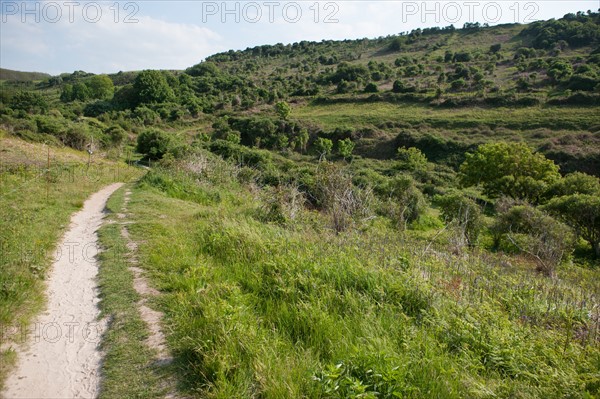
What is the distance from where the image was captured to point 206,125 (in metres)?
63.1

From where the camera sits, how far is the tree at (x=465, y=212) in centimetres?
1752

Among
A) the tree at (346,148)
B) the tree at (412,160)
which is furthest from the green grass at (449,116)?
the tree at (412,160)

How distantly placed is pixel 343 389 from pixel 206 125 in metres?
63.2

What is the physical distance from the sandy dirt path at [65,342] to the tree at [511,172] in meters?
28.6

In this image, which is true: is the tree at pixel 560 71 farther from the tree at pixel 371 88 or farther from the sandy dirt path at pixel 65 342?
the sandy dirt path at pixel 65 342

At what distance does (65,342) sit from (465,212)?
1561 centimetres

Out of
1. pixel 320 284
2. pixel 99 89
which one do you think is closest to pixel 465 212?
pixel 320 284

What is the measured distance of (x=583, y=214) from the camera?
17.5 meters

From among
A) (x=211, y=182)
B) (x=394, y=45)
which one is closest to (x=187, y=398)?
(x=211, y=182)

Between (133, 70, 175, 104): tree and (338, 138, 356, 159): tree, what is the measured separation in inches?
1619

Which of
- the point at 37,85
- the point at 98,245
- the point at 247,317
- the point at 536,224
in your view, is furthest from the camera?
the point at 37,85

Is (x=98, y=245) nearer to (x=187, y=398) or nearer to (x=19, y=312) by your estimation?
(x=19, y=312)

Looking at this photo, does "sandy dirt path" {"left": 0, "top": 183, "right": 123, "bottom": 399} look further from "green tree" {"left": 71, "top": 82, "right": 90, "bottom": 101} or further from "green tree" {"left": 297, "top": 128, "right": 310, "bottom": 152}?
"green tree" {"left": 71, "top": 82, "right": 90, "bottom": 101}

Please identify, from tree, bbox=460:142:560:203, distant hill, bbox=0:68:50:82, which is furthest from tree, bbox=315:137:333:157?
distant hill, bbox=0:68:50:82
